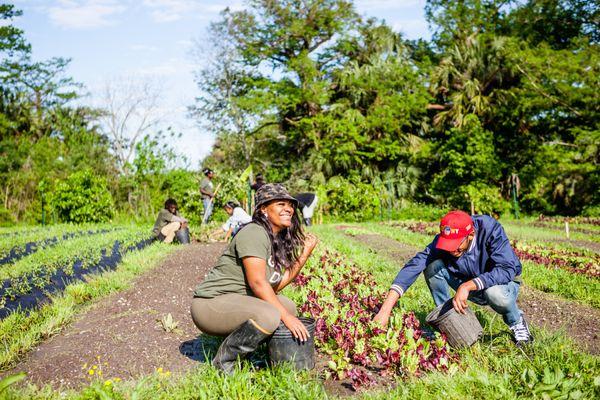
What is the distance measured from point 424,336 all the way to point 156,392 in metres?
2.16

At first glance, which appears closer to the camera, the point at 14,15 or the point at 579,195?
the point at 579,195

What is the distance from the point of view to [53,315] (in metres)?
4.79

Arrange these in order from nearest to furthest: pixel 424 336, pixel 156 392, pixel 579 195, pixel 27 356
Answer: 1. pixel 156 392
2. pixel 27 356
3. pixel 424 336
4. pixel 579 195

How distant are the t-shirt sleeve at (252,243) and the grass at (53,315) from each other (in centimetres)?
193

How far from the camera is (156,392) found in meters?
3.03

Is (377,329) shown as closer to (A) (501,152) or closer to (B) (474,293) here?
(B) (474,293)

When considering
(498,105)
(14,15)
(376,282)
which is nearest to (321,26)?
(498,105)

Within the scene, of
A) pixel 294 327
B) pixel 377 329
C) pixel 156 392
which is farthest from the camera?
pixel 377 329

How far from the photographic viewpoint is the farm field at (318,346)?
3.00m

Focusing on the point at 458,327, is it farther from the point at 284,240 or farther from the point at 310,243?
the point at 284,240

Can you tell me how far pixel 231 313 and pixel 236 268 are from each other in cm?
32

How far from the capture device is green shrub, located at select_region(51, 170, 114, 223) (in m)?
16.7

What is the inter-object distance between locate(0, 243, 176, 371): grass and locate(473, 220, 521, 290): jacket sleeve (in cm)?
350

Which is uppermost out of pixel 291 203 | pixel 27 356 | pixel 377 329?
pixel 291 203
